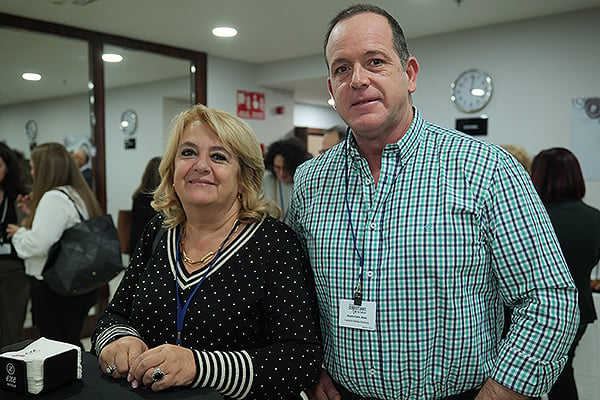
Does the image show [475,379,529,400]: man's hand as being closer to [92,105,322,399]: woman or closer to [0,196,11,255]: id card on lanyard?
[92,105,322,399]: woman

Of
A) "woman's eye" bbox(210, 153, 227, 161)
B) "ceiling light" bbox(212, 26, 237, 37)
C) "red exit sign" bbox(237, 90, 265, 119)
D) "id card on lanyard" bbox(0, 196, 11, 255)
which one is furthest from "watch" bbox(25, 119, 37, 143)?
"woman's eye" bbox(210, 153, 227, 161)

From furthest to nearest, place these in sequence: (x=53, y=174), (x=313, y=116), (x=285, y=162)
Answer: (x=313, y=116)
(x=285, y=162)
(x=53, y=174)

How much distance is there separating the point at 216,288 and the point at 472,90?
3775 mm

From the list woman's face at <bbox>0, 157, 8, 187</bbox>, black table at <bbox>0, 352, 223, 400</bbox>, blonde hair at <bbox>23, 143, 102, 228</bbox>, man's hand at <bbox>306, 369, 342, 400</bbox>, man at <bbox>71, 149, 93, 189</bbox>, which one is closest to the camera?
black table at <bbox>0, 352, 223, 400</bbox>

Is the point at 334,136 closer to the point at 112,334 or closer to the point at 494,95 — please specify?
the point at 494,95

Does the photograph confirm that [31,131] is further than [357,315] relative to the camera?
Yes

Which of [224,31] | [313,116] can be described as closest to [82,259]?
[224,31]

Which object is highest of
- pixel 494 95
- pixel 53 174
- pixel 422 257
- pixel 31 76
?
pixel 31 76

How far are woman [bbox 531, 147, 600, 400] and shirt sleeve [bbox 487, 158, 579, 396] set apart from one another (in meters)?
1.46

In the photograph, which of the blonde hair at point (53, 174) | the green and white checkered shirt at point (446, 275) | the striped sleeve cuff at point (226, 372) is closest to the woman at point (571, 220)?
the green and white checkered shirt at point (446, 275)

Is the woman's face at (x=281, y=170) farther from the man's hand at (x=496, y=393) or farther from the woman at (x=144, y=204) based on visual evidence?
the man's hand at (x=496, y=393)

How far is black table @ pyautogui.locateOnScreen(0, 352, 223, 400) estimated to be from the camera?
999mm

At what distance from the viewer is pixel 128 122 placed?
4855 mm

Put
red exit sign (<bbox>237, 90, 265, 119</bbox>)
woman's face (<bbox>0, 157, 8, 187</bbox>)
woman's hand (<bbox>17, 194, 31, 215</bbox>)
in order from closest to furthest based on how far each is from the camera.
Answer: woman's hand (<bbox>17, 194, 31, 215</bbox>) → woman's face (<bbox>0, 157, 8, 187</bbox>) → red exit sign (<bbox>237, 90, 265, 119</bbox>)
